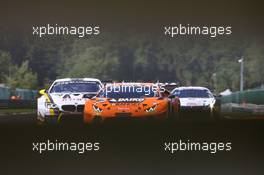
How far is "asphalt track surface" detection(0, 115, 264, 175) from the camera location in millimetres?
5172

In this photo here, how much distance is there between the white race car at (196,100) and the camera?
530 cm

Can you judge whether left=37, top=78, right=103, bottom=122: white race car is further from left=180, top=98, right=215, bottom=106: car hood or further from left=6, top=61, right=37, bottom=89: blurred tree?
left=180, top=98, right=215, bottom=106: car hood

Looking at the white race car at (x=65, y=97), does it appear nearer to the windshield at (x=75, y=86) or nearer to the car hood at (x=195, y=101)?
A: the windshield at (x=75, y=86)

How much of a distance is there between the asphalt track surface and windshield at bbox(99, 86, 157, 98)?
29 centimetres

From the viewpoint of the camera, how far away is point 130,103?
527 cm

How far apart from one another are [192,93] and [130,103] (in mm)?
667

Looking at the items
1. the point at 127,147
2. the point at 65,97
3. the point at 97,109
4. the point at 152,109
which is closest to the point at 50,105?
the point at 65,97

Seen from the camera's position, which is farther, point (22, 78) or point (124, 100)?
point (124, 100)

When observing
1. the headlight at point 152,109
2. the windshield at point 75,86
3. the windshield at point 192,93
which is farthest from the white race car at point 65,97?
the windshield at point 192,93

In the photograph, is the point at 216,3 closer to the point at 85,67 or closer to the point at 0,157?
the point at 85,67

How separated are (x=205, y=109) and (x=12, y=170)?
7.00 feet

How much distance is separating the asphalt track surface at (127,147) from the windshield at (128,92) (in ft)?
0.94

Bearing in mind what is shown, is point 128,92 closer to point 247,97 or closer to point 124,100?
point 124,100

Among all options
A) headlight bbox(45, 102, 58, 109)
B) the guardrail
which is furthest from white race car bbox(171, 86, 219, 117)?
headlight bbox(45, 102, 58, 109)
